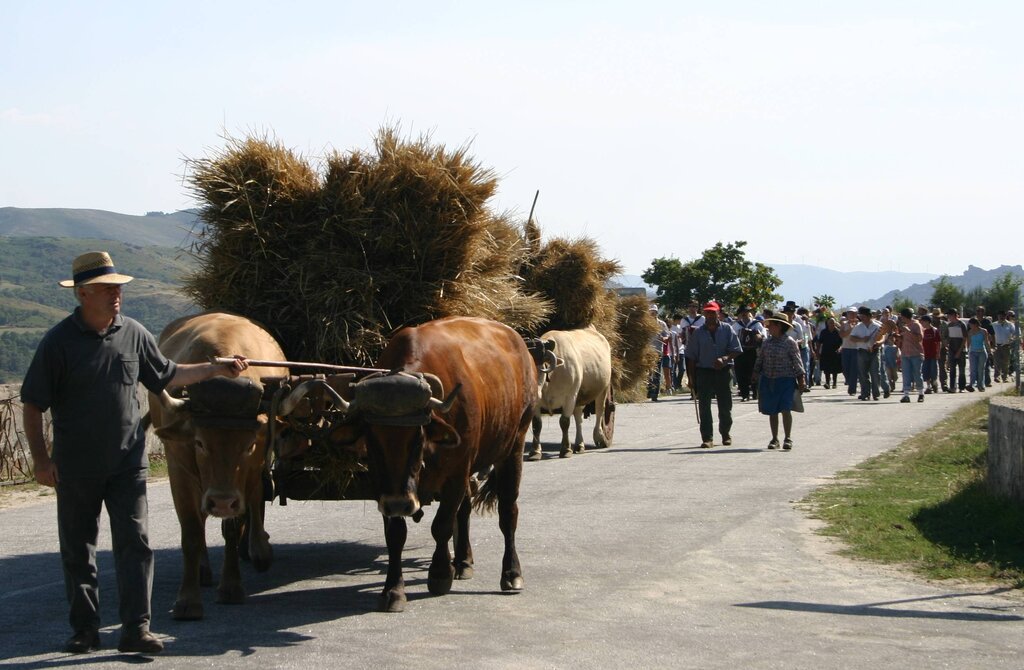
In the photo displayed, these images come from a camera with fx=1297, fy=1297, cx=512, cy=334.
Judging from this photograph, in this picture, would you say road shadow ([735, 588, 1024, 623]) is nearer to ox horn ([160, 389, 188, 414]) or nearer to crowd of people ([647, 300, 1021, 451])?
ox horn ([160, 389, 188, 414])

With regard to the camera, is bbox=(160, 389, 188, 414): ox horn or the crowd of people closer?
bbox=(160, 389, 188, 414): ox horn

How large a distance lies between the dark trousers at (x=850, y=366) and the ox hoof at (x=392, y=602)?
2274 centimetres

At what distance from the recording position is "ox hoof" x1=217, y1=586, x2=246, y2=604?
8.17m

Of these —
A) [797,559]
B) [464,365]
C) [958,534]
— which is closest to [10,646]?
[464,365]

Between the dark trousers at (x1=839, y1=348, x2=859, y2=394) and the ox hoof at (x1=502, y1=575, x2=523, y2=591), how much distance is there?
2184 cm

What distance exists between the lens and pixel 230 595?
26.9ft

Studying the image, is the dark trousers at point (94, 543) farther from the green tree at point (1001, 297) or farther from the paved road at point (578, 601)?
the green tree at point (1001, 297)

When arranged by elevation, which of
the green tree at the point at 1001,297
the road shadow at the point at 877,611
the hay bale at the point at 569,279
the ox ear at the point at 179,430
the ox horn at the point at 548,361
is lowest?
the road shadow at the point at 877,611

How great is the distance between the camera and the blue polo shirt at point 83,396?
670 centimetres

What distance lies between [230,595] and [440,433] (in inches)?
67.6

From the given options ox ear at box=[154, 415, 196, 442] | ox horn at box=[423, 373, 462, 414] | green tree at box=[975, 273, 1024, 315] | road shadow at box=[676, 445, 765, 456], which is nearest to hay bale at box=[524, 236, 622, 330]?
road shadow at box=[676, 445, 765, 456]

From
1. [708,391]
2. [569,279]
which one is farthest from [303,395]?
[708,391]

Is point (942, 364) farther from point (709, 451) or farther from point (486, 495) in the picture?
point (486, 495)

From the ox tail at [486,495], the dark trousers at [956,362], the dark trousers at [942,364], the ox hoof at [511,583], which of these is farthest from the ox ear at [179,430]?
the dark trousers at [956,362]
